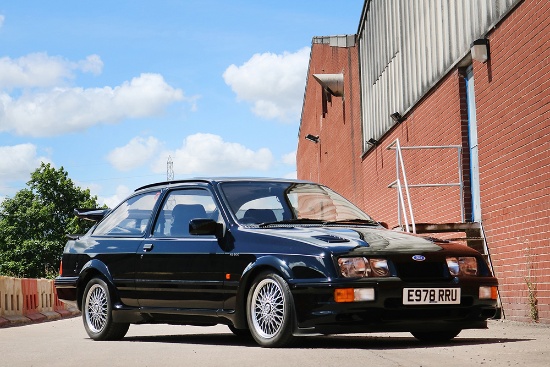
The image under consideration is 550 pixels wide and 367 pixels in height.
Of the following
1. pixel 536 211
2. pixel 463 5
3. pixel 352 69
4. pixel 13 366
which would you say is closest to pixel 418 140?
pixel 463 5

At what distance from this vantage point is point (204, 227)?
31.0ft

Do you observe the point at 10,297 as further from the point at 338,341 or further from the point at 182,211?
the point at 338,341

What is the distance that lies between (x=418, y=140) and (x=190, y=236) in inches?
476

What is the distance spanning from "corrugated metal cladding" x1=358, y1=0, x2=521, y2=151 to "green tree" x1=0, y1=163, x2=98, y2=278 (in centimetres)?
6321

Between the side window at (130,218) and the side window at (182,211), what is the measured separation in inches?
9.9


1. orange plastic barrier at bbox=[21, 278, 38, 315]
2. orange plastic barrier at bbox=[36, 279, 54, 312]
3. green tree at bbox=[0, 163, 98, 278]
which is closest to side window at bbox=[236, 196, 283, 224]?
orange plastic barrier at bbox=[21, 278, 38, 315]

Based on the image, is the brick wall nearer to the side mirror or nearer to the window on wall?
the window on wall

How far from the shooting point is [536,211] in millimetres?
13594

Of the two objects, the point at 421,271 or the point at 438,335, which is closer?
the point at 421,271

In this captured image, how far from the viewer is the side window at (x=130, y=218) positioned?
1079cm

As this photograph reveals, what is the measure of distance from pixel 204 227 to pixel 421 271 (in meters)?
2.05

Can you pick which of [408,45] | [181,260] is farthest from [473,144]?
[181,260]

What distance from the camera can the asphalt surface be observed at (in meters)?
7.50

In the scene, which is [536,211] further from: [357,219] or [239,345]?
[239,345]
